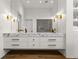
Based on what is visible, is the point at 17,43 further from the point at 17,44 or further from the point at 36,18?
the point at 36,18

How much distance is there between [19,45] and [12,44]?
0.27 meters

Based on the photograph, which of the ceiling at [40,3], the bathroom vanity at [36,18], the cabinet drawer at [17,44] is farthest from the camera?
the ceiling at [40,3]

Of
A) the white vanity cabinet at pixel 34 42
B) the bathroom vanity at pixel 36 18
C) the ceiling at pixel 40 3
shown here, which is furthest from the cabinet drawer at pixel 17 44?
the ceiling at pixel 40 3

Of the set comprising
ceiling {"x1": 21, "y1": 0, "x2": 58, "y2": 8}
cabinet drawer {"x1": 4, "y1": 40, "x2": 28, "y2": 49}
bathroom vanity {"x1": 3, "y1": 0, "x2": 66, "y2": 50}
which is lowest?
cabinet drawer {"x1": 4, "y1": 40, "x2": 28, "y2": 49}

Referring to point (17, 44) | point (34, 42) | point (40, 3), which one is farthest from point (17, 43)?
point (40, 3)

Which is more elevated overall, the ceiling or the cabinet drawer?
the ceiling

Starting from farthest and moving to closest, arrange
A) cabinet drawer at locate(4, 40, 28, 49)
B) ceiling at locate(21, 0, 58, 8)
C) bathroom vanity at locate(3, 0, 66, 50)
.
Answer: ceiling at locate(21, 0, 58, 8)
bathroom vanity at locate(3, 0, 66, 50)
cabinet drawer at locate(4, 40, 28, 49)

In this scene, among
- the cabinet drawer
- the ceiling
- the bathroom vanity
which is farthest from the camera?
the ceiling

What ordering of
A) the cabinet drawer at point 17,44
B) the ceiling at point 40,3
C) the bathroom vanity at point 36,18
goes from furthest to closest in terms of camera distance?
the ceiling at point 40,3
the bathroom vanity at point 36,18
the cabinet drawer at point 17,44

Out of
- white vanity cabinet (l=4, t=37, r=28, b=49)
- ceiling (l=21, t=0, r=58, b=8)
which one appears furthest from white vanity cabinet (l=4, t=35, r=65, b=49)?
ceiling (l=21, t=0, r=58, b=8)

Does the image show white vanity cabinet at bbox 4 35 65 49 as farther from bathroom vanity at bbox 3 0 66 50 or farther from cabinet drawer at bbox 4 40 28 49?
bathroom vanity at bbox 3 0 66 50

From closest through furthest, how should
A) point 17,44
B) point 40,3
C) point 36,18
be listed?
1. point 17,44
2. point 36,18
3. point 40,3

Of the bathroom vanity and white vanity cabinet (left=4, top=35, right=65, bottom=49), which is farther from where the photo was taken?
the bathroom vanity

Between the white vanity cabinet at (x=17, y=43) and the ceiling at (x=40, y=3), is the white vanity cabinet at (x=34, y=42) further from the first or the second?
the ceiling at (x=40, y=3)
